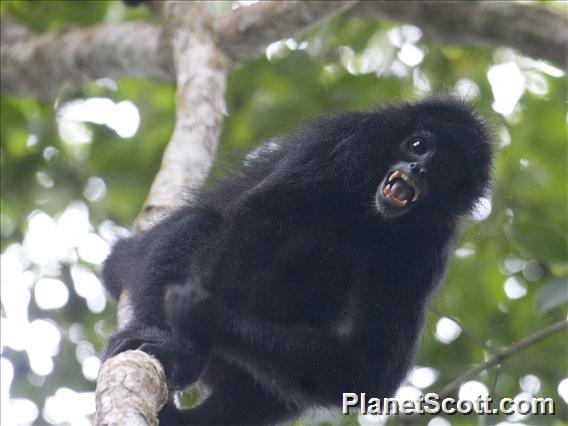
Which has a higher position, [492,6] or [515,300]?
[492,6]

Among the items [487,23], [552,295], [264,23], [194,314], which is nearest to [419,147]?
[552,295]

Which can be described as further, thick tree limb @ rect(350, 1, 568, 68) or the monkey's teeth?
thick tree limb @ rect(350, 1, 568, 68)

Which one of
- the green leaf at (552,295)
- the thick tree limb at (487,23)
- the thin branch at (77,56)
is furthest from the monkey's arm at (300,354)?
the thick tree limb at (487,23)

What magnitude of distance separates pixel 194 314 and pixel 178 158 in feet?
4.79

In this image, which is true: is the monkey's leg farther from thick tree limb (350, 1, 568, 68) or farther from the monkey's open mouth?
thick tree limb (350, 1, 568, 68)

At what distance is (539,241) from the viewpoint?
6719 millimetres

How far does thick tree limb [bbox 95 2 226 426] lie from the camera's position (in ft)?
11.7

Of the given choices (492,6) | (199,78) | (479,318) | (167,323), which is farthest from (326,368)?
(492,6)

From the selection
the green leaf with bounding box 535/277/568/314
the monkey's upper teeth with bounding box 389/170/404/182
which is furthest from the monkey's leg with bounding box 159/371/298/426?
the green leaf with bounding box 535/277/568/314

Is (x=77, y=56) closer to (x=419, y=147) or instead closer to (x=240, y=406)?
(x=419, y=147)

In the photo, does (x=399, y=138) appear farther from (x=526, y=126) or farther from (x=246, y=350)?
(x=526, y=126)

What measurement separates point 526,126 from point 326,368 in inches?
178

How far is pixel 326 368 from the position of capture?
5.11 meters

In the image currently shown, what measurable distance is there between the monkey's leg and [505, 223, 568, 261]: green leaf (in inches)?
84.3
